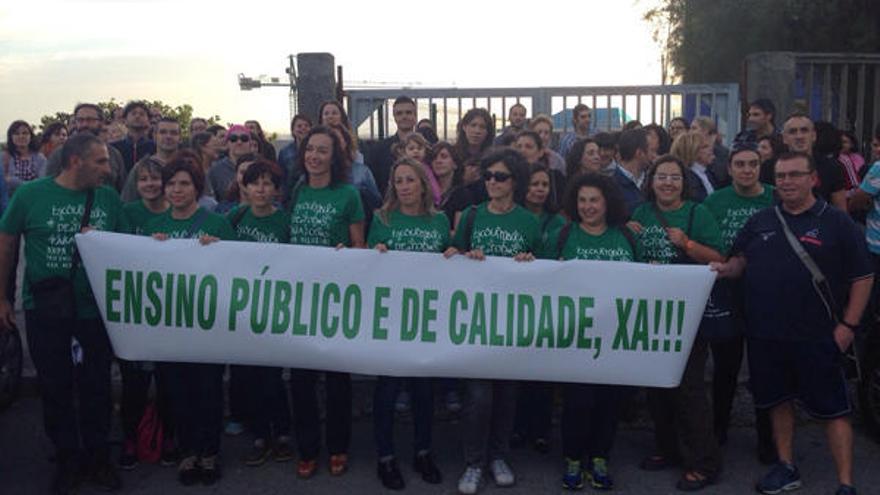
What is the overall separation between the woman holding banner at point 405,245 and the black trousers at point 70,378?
1.53 metres

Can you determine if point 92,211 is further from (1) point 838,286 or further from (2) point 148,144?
(1) point 838,286

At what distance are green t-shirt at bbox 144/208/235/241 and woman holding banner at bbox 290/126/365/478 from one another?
0.39 metres

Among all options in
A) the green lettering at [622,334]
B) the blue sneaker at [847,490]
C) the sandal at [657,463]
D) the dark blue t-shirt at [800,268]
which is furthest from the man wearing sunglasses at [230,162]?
the blue sneaker at [847,490]

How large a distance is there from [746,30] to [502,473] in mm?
18549

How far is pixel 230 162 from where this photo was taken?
7.62m

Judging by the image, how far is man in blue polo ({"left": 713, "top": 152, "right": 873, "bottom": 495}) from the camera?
504cm

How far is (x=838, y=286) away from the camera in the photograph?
5105 mm

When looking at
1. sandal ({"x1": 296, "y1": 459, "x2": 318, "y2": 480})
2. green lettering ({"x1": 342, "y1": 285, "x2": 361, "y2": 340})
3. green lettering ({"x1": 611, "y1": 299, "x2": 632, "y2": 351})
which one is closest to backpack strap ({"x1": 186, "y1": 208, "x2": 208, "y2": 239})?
green lettering ({"x1": 342, "y1": 285, "x2": 361, "y2": 340})

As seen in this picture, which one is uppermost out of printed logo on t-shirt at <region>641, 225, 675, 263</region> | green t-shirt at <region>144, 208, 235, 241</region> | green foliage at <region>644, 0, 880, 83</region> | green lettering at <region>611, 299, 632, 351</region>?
green foliage at <region>644, 0, 880, 83</region>

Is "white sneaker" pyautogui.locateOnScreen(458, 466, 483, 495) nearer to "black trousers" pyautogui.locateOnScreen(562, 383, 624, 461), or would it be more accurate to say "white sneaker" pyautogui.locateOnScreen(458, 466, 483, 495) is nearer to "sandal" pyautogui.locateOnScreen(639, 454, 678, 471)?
"black trousers" pyautogui.locateOnScreen(562, 383, 624, 461)

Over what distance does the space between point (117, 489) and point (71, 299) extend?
1085mm

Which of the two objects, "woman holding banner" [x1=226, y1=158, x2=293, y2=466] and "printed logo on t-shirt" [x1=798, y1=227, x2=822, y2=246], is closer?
"printed logo on t-shirt" [x1=798, y1=227, x2=822, y2=246]

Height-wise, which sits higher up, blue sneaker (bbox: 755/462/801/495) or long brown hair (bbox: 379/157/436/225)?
long brown hair (bbox: 379/157/436/225)

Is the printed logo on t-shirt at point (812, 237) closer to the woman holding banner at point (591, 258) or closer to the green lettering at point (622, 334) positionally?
the woman holding banner at point (591, 258)
